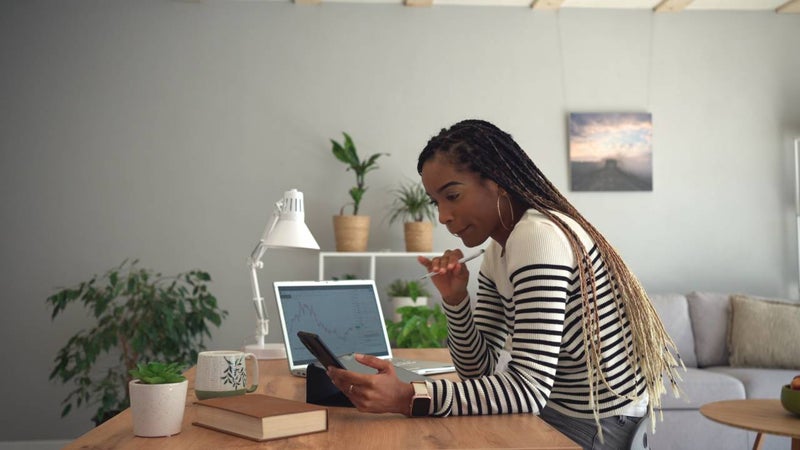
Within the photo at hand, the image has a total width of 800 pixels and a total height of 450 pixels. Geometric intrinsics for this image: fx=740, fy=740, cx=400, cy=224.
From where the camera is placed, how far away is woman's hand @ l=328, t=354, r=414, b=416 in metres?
1.16

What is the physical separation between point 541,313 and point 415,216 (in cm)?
295

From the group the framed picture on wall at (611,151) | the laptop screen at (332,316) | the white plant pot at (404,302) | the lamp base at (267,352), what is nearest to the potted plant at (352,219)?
the white plant pot at (404,302)

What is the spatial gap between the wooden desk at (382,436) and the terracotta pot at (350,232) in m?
2.78

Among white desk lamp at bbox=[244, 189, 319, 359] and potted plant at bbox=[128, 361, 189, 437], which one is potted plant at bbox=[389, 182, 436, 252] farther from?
potted plant at bbox=[128, 361, 189, 437]

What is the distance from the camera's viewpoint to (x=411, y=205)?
4.10 meters

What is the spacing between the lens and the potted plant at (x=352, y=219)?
404 cm

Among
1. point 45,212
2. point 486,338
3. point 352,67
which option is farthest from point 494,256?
point 45,212

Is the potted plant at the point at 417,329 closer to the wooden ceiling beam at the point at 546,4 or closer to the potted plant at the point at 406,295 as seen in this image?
the potted plant at the point at 406,295

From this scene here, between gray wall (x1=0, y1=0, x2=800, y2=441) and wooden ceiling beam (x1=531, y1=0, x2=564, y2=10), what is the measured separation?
9cm

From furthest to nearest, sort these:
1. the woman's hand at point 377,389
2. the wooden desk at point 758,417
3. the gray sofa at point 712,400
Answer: the gray sofa at point 712,400, the wooden desk at point 758,417, the woman's hand at point 377,389

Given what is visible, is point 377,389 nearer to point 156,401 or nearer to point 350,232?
point 156,401

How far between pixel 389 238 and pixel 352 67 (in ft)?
3.39

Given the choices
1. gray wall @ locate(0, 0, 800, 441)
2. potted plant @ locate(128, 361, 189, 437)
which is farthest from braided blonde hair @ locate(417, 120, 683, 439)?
gray wall @ locate(0, 0, 800, 441)

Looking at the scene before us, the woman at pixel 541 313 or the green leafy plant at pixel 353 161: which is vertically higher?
the green leafy plant at pixel 353 161
